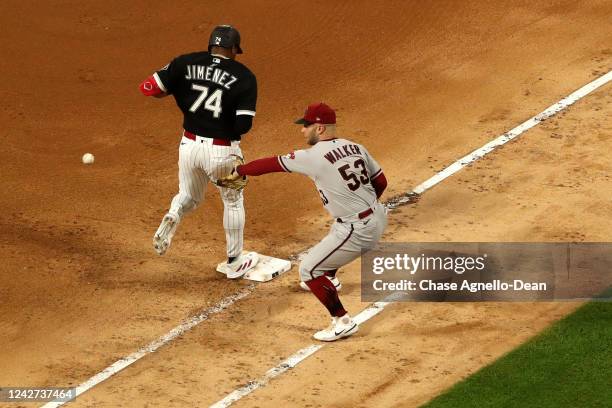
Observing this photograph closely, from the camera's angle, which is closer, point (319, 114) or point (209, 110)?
point (319, 114)

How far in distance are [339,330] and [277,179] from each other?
3603mm

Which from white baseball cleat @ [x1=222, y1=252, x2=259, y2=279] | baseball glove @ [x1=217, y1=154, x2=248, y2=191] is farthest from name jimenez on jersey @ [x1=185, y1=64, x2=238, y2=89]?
white baseball cleat @ [x1=222, y1=252, x2=259, y2=279]

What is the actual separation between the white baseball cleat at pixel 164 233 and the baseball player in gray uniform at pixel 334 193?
45.4 inches

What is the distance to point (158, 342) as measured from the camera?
39.3 feet

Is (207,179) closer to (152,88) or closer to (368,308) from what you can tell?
(152,88)

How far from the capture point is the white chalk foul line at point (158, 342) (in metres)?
11.3

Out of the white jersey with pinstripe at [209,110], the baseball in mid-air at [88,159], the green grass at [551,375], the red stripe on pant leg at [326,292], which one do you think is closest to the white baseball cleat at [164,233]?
the white jersey with pinstripe at [209,110]

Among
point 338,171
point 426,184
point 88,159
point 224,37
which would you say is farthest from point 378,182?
point 88,159

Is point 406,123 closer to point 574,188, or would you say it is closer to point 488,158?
point 488,158

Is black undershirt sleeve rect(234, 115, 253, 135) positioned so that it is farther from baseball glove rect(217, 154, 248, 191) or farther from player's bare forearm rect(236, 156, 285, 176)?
player's bare forearm rect(236, 156, 285, 176)

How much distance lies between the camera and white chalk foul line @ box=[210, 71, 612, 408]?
11250 millimetres

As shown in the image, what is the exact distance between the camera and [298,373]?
37.5ft

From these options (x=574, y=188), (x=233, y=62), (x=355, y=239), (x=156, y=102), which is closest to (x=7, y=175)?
(x=156, y=102)

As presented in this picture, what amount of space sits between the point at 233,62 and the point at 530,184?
3897 mm
